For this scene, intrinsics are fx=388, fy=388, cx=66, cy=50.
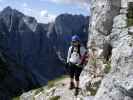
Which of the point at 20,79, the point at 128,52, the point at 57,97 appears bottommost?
the point at 20,79

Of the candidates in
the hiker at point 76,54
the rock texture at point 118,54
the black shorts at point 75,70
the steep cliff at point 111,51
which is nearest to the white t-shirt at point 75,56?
the hiker at point 76,54

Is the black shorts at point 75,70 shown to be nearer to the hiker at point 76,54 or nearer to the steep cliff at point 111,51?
the hiker at point 76,54

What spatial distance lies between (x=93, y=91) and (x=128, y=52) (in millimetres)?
6238

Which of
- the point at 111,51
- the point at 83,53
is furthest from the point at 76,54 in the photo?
the point at 111,51

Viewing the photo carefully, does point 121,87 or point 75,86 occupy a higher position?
point 121,87

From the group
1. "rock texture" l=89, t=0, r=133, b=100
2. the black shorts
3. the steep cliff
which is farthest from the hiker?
"rock texture" l=89, t=0, r=133, b=100

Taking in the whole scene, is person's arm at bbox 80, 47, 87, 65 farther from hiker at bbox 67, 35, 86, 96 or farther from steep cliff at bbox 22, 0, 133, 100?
steep cliff at bbox 22, 0, 133, 100

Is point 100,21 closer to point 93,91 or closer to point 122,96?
point 93,91

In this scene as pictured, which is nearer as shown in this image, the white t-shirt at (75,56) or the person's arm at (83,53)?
the white t-shirt at (75,56)

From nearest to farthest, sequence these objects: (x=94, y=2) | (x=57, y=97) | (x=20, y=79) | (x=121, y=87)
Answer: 1. (x=121, y=87)
2. (x=94, y=2)
3. (x=57, y=97)
4. (x=20, y=79)

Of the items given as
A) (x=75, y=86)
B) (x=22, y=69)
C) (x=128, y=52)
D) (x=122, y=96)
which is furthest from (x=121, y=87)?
(x=22, y=69)

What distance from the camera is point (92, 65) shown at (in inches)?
882

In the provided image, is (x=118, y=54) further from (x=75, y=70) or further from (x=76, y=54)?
(x=75, y=70)

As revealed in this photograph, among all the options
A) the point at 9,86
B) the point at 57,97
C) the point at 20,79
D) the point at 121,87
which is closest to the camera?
the point at 121,87
